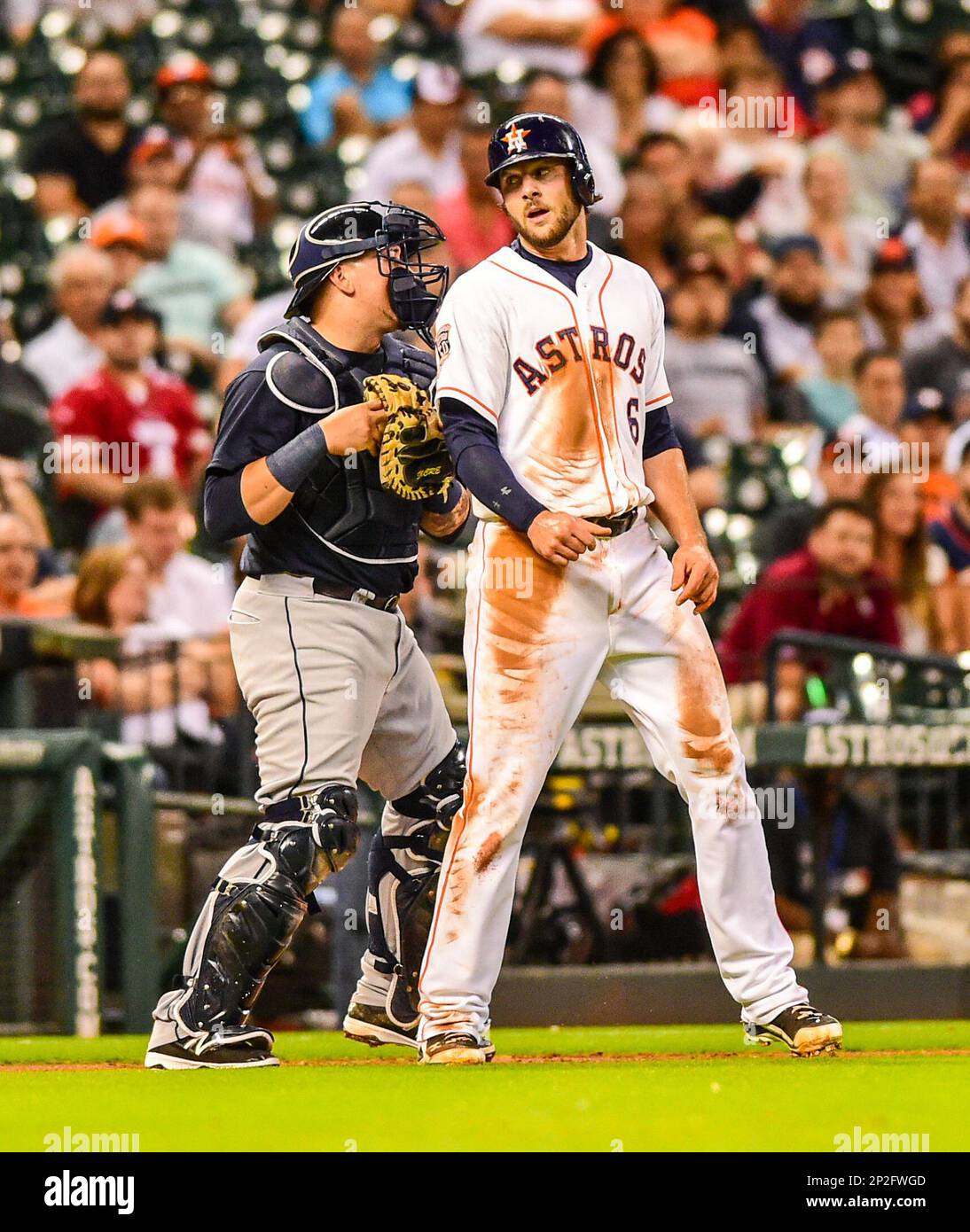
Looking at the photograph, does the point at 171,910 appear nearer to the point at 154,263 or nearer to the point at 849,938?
the point at 849,938

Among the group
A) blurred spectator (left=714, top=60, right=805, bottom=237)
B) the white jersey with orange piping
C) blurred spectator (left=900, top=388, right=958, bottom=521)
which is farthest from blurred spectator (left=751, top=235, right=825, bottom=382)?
the white jersey with orange piping

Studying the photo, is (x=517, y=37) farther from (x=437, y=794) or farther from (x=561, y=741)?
(x=561, y=741)

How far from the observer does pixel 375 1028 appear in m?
4.94

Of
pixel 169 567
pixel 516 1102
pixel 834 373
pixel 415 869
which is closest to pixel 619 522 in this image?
pixel 415 869

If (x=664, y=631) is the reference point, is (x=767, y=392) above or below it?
above

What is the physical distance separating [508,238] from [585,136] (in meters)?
1.24

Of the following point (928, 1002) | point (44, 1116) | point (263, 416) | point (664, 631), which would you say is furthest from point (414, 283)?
point (928, 1002)

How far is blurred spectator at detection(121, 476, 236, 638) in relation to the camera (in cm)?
841

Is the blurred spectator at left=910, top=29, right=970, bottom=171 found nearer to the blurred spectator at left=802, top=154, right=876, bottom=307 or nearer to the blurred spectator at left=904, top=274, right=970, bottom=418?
the blurred spectator at left=802, top=154, right=876, bottom=307

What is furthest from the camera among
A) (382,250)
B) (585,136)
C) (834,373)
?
(585,136)

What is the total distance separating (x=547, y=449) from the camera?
436 centimetres

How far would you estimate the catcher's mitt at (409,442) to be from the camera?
4.48 metres

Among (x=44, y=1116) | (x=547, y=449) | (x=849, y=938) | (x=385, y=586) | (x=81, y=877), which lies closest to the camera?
(x=44, y=1116)
